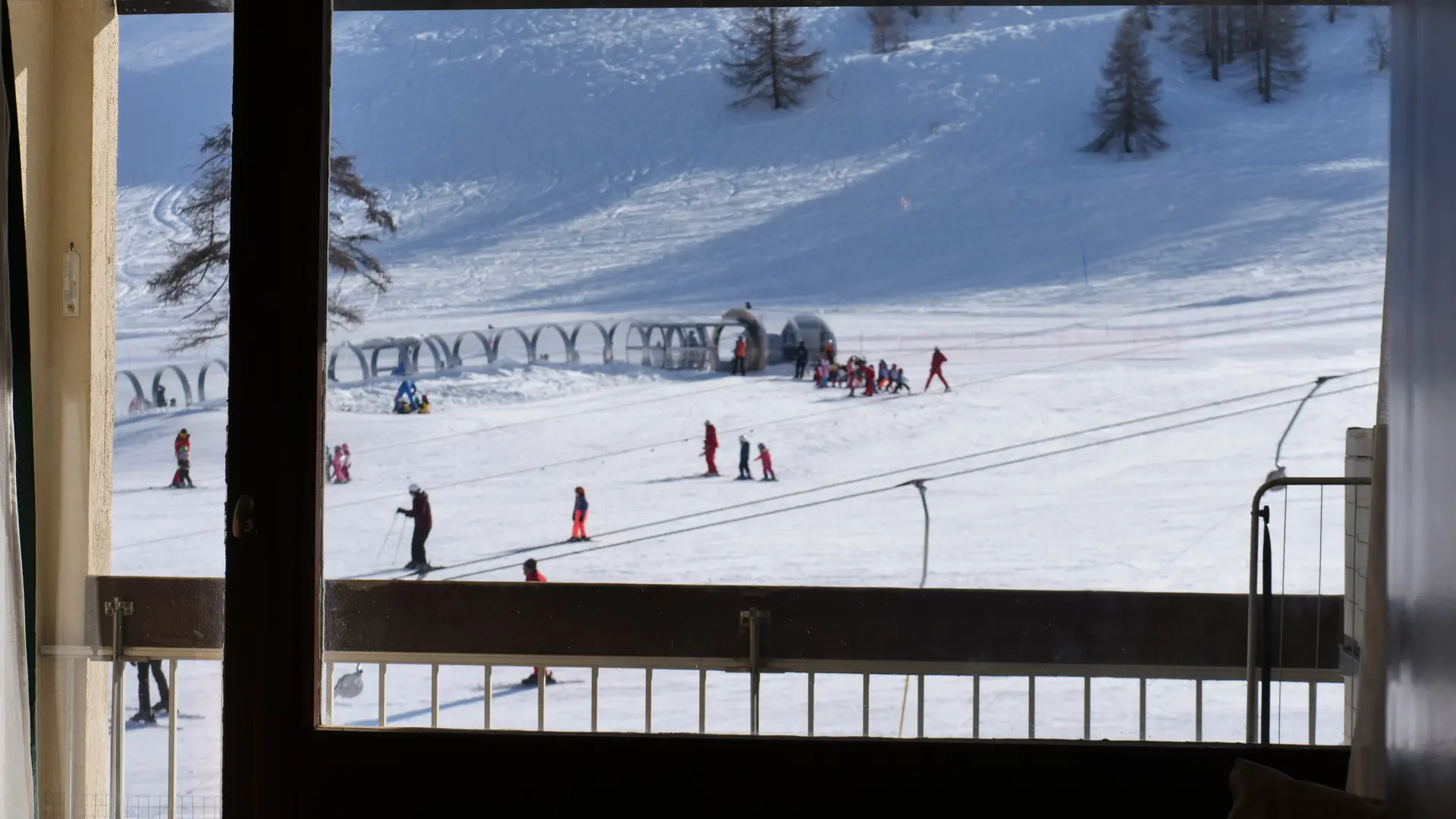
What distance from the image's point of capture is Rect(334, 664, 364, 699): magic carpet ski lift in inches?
84.5

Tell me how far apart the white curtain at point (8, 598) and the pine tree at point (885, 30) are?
5.62 ft

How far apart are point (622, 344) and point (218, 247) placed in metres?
0.86

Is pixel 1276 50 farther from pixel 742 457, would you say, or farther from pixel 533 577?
pixel 533 577

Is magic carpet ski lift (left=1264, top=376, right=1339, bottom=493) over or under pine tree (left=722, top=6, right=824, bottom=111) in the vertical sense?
under

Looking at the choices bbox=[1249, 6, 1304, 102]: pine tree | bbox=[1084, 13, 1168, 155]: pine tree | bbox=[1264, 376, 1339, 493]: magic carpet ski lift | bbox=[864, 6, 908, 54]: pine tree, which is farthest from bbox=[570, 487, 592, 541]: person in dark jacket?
bbox=[1249, 6, 1304, 102]: pine tree

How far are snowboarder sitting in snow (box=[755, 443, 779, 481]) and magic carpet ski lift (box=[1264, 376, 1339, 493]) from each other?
3.24 ft

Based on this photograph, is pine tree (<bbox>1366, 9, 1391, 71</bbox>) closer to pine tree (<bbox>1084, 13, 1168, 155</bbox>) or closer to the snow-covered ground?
the snow-covered ground

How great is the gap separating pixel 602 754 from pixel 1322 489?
5.01ft

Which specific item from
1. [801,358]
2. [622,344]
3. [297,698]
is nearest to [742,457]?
[801,358]

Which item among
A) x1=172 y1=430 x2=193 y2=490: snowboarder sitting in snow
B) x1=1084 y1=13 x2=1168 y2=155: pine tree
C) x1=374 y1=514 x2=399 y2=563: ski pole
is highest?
x1=1084 y1=13 x2=1168 y2=155: pine tree

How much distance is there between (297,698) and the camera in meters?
2.09

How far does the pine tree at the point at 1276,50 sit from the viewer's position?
Answer: 6.88 ft

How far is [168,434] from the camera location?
2.23 meters

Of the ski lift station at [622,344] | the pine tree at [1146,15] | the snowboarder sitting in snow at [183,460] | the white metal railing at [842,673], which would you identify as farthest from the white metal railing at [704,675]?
the pine tree at [1146,15]
